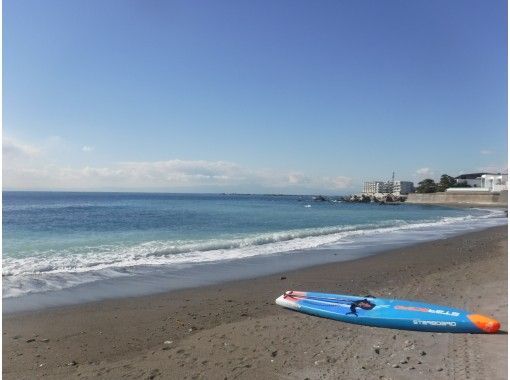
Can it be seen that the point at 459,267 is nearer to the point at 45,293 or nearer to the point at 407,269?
the point at 407,269

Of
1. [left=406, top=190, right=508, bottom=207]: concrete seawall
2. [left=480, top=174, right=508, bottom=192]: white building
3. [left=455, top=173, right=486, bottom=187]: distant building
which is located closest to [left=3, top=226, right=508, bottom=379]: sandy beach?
[left=406, top=190, right=508, bottom=207]: concrete seawall

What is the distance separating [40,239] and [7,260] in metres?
7.25

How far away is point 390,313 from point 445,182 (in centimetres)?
12290

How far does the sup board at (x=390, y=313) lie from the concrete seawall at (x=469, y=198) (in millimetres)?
75406

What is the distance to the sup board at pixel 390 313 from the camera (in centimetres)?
613

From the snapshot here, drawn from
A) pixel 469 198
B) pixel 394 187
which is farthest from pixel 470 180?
pixel 394 187

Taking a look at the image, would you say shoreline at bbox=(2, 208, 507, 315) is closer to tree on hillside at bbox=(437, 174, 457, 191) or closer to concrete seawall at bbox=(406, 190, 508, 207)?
concrete seawall at bbox=(406, 190, 508, 207)

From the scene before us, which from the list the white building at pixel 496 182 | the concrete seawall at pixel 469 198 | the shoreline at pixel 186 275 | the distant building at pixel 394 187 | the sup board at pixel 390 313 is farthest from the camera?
the distant building at pixel 394 187

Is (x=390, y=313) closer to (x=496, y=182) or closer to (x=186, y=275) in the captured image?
(x=186, y=275)

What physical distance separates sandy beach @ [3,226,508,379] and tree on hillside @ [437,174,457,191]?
115179 mm

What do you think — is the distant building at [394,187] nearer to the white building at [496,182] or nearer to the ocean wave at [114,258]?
the white building at [496,182]

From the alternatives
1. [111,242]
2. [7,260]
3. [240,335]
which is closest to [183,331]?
[240,335]

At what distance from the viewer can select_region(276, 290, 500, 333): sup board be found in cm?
613

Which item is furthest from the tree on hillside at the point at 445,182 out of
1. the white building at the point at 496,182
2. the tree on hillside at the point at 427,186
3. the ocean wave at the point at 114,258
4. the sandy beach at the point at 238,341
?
the sandy beach at the point at 238,341
